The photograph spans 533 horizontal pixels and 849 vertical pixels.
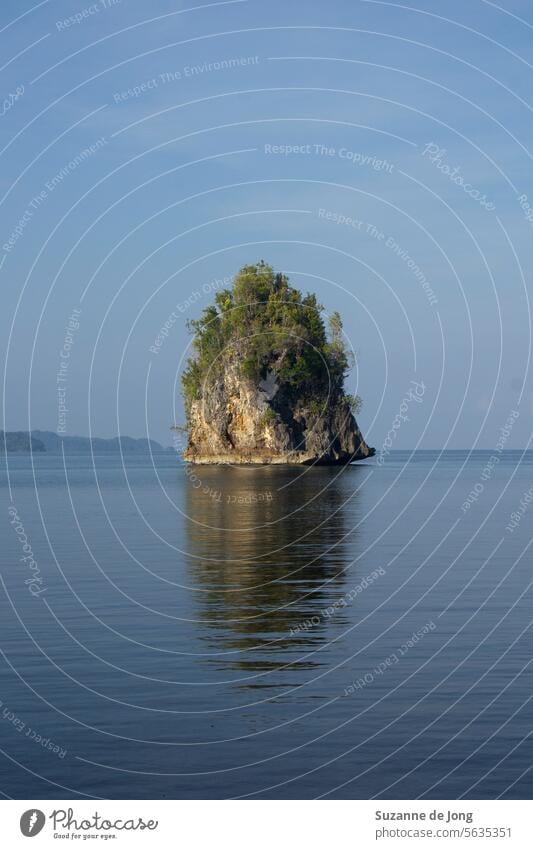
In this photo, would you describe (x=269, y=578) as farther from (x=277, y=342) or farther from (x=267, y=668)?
(x=277, y=342)

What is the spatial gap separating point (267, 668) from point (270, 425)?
150 m

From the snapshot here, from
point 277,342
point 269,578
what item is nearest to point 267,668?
point 269,578

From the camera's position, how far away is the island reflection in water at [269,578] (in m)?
24.3

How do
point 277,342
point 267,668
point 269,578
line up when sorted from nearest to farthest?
point 267,668
point 269,578
point 277,342

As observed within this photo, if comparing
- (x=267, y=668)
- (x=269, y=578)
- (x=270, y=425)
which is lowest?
(x=267, y=668)

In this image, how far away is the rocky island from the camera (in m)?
172

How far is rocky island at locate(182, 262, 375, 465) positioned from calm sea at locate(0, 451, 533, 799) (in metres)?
122

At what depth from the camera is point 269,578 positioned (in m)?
36.8

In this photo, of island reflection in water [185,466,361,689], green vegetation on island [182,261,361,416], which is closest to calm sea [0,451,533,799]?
island reflection in water [185,466,361,689]

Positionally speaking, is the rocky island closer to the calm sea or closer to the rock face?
the rock face

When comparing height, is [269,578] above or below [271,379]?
below

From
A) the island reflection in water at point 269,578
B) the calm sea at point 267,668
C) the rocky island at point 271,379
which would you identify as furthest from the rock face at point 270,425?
the calm sea at point 267,668

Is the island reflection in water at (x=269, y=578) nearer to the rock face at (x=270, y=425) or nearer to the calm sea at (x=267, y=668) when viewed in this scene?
the calm sea at (x=267, y=668)
